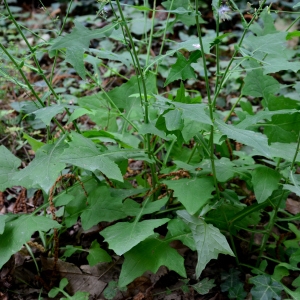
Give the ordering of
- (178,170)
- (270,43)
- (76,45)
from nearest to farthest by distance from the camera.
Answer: (76,45)
(270,43)
(178,170)

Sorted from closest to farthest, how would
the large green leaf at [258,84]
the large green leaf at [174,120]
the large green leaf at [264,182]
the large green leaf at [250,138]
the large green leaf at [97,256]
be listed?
the large green leaf at [250,138] < the large green leaf at [174,120] < the large green leaf at [264,182] < the large green leaf at [97,256] < the large green leaf at [258,84]

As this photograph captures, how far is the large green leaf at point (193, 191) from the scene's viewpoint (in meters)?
1.58

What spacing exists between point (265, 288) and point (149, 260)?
0.49 meters

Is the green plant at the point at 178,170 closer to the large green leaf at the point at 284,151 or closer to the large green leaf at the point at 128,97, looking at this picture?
the large green leaf at the point at 284,151

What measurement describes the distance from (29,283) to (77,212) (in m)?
0.44

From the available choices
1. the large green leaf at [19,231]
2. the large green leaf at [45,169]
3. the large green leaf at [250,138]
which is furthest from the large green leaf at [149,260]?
the large green leaf at [250,138]

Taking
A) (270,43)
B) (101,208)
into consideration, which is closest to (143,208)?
(101,208)

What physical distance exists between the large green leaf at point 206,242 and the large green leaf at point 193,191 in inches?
2.7

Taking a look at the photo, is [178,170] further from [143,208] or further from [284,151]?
[284,151]

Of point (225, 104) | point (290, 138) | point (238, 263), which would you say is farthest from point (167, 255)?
point (225, 104)

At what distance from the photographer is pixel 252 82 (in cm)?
198

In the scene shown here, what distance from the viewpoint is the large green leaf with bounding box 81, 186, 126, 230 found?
1727mm

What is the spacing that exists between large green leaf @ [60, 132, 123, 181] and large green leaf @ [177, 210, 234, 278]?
33cm

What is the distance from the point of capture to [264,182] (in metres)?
1.59
